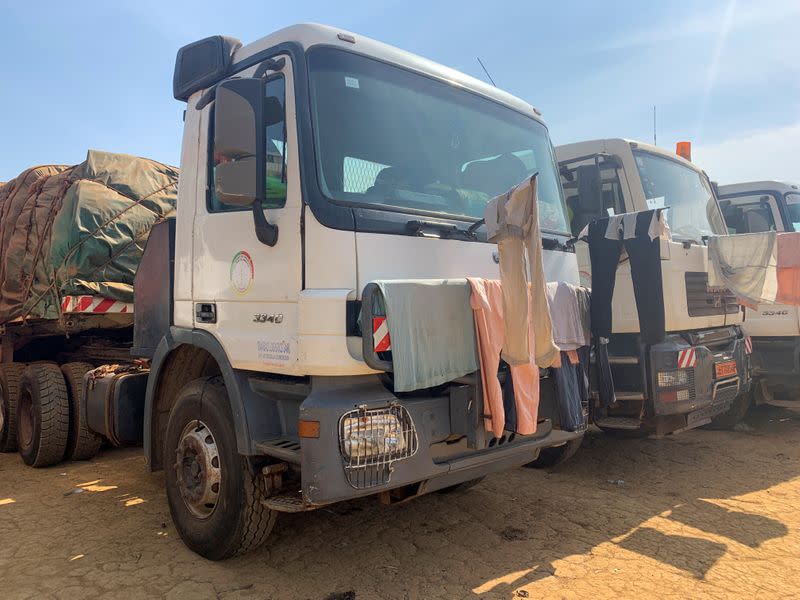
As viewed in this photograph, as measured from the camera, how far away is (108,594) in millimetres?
3182

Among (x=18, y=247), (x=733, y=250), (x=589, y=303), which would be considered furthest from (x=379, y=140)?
(x=18, y=247)

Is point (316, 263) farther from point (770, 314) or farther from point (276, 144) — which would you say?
point (770, 314)

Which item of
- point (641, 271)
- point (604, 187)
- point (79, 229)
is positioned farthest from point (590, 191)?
point (79, 229)

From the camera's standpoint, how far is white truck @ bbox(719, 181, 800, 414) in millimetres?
6293

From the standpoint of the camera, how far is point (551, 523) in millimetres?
4023

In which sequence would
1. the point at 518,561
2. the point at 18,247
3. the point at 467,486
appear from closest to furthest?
the point at 518,561 → the point at 467,486 → the point at 18,247

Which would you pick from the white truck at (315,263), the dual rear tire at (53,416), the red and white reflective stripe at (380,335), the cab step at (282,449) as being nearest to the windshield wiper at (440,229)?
the white truck at (315,263)

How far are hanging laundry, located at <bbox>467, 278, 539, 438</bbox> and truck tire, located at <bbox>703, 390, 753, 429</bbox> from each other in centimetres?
441

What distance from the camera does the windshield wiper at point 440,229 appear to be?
303 cm

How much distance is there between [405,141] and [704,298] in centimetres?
309

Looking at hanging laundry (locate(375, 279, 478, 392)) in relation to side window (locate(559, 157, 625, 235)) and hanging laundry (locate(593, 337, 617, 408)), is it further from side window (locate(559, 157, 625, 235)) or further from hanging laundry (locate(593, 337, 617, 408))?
side window (locate(559, 157, 625, 235))

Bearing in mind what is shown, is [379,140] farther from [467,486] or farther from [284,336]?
[467,486]

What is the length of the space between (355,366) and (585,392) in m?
1.58

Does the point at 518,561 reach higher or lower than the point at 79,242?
lower
